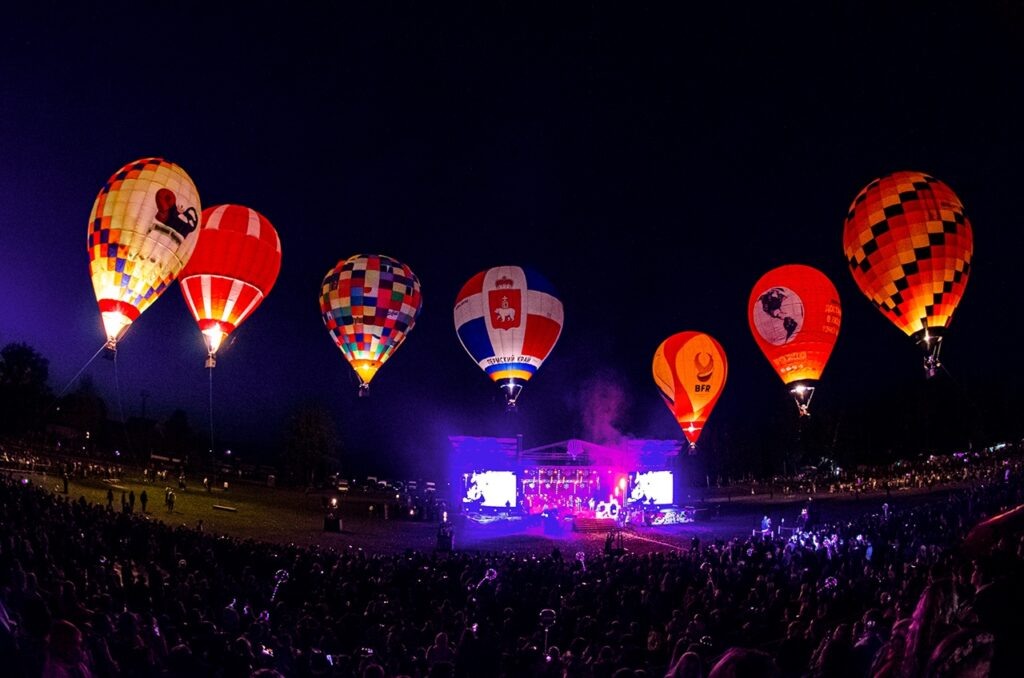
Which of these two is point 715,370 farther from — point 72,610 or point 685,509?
point 72,610

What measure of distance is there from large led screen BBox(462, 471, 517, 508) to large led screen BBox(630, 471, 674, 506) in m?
6.68

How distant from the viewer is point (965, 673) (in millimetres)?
2215

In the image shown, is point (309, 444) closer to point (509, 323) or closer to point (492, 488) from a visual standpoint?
point (492, 488)

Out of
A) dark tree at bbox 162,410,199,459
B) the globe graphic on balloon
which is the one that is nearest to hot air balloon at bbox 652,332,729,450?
the globe graphic on balloon

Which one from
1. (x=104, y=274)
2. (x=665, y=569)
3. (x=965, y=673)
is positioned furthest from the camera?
(x=104, y=274)

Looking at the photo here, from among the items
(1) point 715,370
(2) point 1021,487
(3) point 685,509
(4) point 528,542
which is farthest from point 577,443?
(2) point 1021,487

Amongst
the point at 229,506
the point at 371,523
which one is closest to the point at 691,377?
the point at 371,523

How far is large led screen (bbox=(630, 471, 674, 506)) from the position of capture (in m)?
39.3

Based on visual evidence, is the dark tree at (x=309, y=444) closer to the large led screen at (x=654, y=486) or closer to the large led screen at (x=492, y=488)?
the large led screen at (x=492, y=488)

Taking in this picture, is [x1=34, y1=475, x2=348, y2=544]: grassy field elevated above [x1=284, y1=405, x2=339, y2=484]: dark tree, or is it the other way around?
[x1=284, y1=405, x2=339, y2=484]: dark tree

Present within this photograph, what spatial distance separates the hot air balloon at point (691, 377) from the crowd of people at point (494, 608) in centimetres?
1283

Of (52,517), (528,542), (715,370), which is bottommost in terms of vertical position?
(528,542)

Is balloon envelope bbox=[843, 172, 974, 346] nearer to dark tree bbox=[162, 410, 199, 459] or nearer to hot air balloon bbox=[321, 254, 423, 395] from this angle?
hot air balloon bbox=[321, 254, 423, 395]

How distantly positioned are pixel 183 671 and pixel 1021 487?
2043cm
